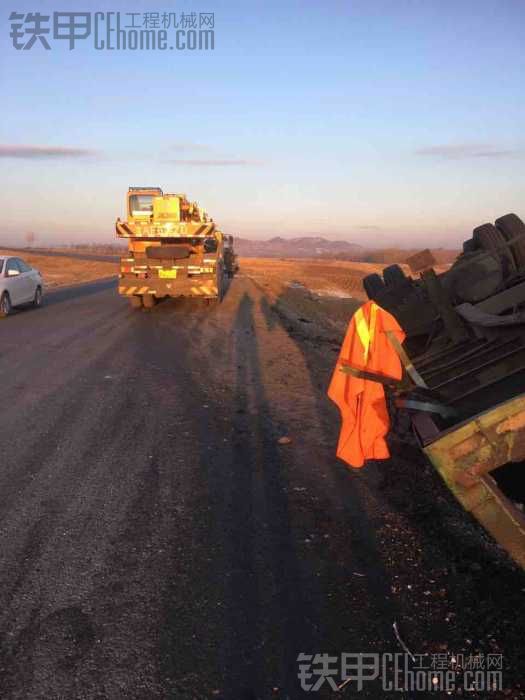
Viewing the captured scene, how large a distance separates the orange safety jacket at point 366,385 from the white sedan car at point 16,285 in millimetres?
13112

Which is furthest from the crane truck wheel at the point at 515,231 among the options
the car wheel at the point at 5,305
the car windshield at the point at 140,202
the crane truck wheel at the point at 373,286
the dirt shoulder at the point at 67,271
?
the dirt shoulder at the point at 67,271

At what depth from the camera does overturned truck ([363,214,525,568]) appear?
2.97 metres

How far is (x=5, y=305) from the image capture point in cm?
1545

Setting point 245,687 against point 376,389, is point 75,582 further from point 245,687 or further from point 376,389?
point 376,389

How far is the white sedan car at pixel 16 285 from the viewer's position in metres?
15.4

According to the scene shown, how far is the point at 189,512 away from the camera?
4.48 m

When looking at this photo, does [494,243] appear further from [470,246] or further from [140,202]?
[140,202]

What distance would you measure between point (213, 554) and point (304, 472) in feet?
5.46

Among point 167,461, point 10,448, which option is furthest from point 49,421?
point 167,461

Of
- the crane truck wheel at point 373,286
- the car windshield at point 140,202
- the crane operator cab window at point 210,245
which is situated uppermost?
the car windshield at point 140,202

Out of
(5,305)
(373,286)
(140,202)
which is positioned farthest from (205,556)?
(140,202)

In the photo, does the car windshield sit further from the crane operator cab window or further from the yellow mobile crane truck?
the crane operator cab window

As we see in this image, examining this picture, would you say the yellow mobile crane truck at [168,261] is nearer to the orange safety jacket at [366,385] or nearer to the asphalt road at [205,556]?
the asphalt road at [205,556]

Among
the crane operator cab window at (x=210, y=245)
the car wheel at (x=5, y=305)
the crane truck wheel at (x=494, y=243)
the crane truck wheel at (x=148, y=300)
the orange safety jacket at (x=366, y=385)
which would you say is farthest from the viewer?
the crane operator cab window at (x=210, y=245)
